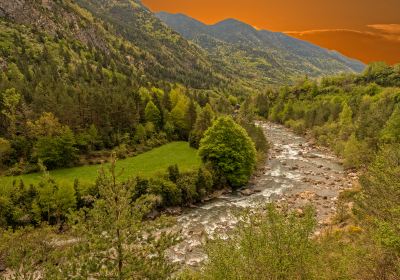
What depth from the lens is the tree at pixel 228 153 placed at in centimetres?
7162

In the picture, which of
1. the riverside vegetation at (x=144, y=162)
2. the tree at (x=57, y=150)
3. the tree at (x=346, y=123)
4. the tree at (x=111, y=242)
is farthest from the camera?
the tree at (x=346, y=123)

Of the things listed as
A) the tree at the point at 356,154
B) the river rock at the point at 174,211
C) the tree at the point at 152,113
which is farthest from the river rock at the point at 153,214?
the tree at the point at 356,154

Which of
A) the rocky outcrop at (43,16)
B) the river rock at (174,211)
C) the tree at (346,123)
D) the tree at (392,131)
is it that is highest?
the rocky outcrop at (43,16)

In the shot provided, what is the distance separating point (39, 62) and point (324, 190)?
116593 millimetres

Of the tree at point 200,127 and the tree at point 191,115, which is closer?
the tree at point 200,127

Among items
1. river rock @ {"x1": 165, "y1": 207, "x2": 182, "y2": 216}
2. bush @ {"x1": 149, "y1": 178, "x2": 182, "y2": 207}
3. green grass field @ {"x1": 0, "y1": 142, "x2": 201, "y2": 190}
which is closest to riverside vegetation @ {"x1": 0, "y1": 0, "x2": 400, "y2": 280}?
bush @ {"x1": 149, "y1": 178, "x2": 182, "y2": 207}

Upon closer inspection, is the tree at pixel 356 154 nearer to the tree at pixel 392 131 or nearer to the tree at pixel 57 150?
the tree at pixel 392 131

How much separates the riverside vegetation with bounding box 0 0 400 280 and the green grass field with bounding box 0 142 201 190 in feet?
2.36

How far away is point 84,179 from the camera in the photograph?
61.0 m

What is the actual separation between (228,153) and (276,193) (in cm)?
1281

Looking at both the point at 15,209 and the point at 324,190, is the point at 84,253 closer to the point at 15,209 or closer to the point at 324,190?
the point at 15,209

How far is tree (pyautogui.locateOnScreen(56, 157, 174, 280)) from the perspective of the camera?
52.0ft

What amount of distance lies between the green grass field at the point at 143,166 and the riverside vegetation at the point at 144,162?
2.36ft

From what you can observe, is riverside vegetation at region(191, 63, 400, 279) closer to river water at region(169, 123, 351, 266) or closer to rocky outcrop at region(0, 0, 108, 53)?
river water at region(169, 123, 351, 266)
